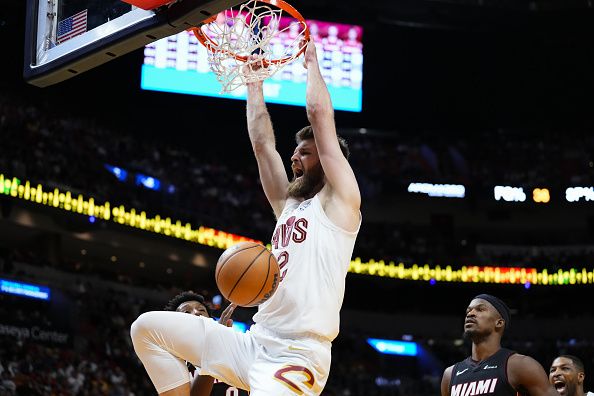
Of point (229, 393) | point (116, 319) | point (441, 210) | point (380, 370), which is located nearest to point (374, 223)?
point (441, 210)

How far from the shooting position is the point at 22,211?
21859 mm

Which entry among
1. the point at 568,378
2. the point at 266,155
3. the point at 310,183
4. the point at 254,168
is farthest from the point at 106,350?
the point at 310,183

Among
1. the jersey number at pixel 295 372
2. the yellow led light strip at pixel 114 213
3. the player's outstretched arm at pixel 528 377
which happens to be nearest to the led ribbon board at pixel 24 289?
the yellow led light strip at pixel 114 213

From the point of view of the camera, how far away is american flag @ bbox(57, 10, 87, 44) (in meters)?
5.51

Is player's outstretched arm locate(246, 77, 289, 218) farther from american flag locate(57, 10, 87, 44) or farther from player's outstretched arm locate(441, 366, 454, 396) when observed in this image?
player's outstretched arm locate(441, 366, 454, 396)

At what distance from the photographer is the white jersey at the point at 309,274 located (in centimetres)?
439

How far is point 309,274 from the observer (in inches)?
175

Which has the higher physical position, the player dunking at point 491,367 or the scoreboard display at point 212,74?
the scoreboard display at point 212,74

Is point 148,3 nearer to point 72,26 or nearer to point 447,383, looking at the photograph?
point 72,26

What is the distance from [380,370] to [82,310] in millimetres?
9759

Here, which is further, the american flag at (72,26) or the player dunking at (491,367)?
the player dunking at (491,367)

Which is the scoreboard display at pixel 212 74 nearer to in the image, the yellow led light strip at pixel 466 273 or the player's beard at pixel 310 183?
the yellow led light strip at pixel 466 273

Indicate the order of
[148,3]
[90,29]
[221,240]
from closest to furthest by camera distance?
[148,3], [90,29], [221,240]

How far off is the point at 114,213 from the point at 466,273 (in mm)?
11732
